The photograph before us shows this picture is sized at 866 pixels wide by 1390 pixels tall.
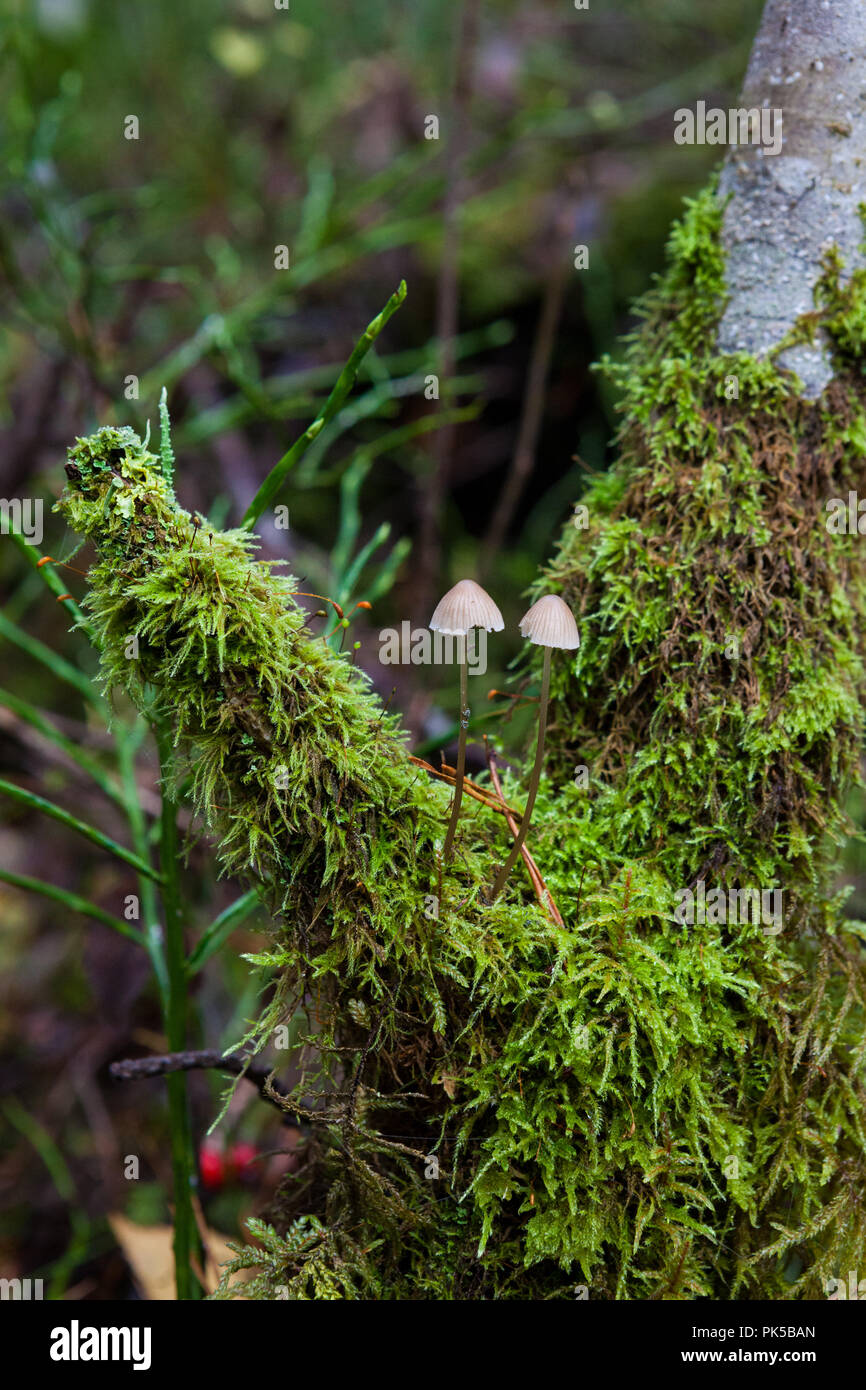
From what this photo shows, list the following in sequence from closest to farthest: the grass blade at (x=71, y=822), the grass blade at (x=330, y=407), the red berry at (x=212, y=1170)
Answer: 1. the grass blade at (x=330, y=407)
2. the grass blade at (x=71, y=822)
3. the red berry at (x=212, y=1170)

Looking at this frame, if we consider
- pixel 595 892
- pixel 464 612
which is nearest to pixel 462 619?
pixel 464 612

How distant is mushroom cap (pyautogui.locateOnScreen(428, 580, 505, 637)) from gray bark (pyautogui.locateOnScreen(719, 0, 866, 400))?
65cm

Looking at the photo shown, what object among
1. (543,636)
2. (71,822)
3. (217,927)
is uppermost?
(543,636)

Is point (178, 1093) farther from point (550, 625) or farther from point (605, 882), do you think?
point (550, 625)

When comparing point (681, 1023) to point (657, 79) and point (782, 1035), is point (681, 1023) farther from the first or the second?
point (657, 79)

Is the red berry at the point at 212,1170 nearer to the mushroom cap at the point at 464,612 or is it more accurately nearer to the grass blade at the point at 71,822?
the grass blade at the point at 71,822

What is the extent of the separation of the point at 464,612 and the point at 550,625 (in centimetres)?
11

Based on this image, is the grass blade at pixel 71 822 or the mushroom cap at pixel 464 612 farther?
the grass blade at pixel 71 822

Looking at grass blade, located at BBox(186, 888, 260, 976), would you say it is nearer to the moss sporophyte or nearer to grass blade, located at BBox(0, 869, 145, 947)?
grass blade, located at BBox(0, 869, 145, 947)

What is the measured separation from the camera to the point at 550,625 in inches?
45.1

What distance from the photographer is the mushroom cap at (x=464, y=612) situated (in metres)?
1.14

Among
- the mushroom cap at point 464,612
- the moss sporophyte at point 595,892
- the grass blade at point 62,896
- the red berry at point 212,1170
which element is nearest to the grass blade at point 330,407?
the moss sporophyte at point 595,892

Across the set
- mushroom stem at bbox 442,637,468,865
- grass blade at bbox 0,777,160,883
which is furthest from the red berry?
mushroom stem at bbox 442,637,468,865
